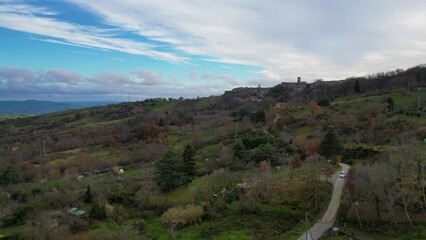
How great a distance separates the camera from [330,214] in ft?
112

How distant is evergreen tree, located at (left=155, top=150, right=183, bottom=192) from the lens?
46.8 m

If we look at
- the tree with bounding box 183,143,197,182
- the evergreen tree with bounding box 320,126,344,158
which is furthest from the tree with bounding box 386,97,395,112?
the tree with bounding box 183,143,197,182

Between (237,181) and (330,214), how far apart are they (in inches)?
538

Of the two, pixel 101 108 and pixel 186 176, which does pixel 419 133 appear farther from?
pixel 101 108

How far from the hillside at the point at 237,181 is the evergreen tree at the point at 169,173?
12 cm

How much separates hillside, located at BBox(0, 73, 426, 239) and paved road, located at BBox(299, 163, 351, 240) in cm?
79

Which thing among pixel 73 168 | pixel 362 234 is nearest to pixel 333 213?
pixel 362 234

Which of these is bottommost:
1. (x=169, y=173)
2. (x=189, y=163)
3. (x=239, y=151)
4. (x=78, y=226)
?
(x=78, y=226)

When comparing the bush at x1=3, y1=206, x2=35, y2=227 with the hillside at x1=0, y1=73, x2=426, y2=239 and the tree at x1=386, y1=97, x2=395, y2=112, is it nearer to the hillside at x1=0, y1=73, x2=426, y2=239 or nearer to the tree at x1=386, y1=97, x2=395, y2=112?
the hillside at x1=0, y1=73, x2=426, y2=239

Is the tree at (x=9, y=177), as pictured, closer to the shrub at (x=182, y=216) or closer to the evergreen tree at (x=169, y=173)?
the evergreen tree at (x=169, y=173)

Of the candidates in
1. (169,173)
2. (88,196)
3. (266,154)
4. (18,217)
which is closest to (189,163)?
(169,173)

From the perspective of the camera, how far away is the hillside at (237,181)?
33188 millimetres

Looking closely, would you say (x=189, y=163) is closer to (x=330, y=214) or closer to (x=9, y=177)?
(x=330, y=214)

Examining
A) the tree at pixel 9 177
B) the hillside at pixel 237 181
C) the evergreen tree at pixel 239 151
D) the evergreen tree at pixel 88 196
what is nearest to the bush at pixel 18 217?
the hillside at pixel 237 181
